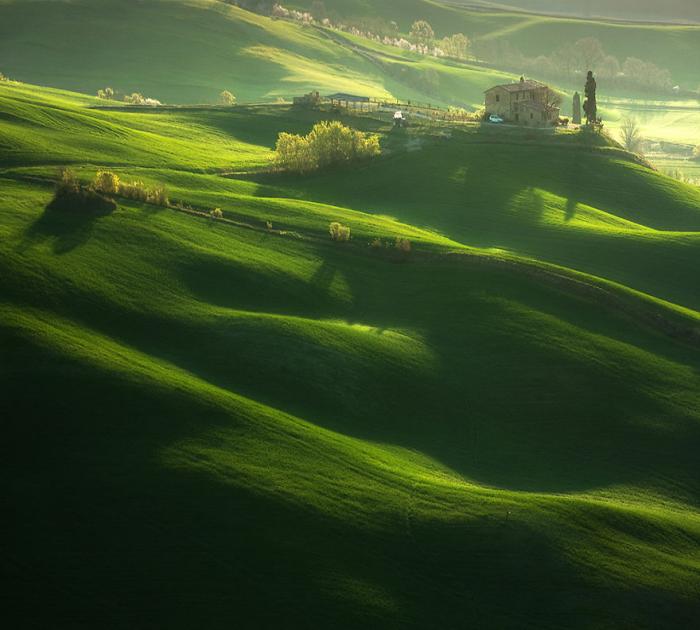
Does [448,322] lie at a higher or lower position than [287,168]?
lower

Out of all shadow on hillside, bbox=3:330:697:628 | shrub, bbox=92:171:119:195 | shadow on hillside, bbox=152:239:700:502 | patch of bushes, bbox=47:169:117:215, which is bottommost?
shadow on hillside, bbox=3:330:697:628

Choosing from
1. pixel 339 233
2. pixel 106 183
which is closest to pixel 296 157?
pixel 339 233

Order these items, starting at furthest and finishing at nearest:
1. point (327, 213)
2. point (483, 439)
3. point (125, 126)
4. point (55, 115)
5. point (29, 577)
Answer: point (125, 126), point (55, 115), point (327, 213), point (483, 439), point (29, 577)

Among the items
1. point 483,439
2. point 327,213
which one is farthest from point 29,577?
point 327,213

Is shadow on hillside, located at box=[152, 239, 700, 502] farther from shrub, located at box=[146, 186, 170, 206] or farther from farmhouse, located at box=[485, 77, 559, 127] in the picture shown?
farmhouse, located at box=[485, 77, 559, 127]

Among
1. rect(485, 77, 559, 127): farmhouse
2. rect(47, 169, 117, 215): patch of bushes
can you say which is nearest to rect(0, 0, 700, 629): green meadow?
rect(47, 169, 117, 215): patch of bushes

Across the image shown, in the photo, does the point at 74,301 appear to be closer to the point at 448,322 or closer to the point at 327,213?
the point at 448,322

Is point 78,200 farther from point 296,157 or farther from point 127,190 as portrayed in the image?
point 296,157
